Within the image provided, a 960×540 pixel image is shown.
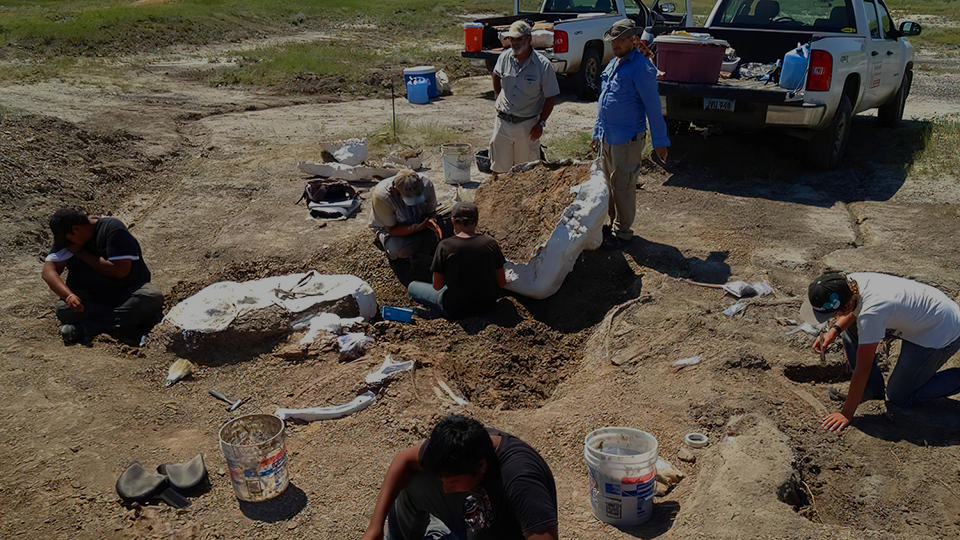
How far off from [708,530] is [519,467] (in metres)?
1.06

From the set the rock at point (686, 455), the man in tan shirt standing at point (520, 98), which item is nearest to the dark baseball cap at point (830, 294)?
the rock at point (686, 455)

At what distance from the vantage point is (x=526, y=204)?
6641 millimetres

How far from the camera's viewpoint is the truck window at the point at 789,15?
8375 mm

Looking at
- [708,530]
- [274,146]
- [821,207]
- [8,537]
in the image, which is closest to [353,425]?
[8,537]

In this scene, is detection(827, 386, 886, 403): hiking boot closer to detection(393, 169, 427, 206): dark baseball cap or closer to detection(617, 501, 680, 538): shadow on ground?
detection(617, 501, 680, 538): shadow on ground

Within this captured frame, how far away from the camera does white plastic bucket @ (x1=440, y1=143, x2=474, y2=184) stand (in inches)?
332

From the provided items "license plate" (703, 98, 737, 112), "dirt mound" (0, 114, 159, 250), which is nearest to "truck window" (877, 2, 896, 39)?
"license plate" (703, 98, 737, 112)

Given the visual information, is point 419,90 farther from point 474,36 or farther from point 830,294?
point 830,294

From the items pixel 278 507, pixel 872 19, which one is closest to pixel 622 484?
pixel 278 507

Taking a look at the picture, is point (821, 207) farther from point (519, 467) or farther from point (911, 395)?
point (519, 467)

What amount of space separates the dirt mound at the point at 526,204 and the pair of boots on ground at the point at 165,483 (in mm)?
3070

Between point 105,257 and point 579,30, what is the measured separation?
942cm

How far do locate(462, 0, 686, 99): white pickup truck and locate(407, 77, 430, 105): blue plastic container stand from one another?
99cm

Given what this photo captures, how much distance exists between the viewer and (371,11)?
3275 cm
